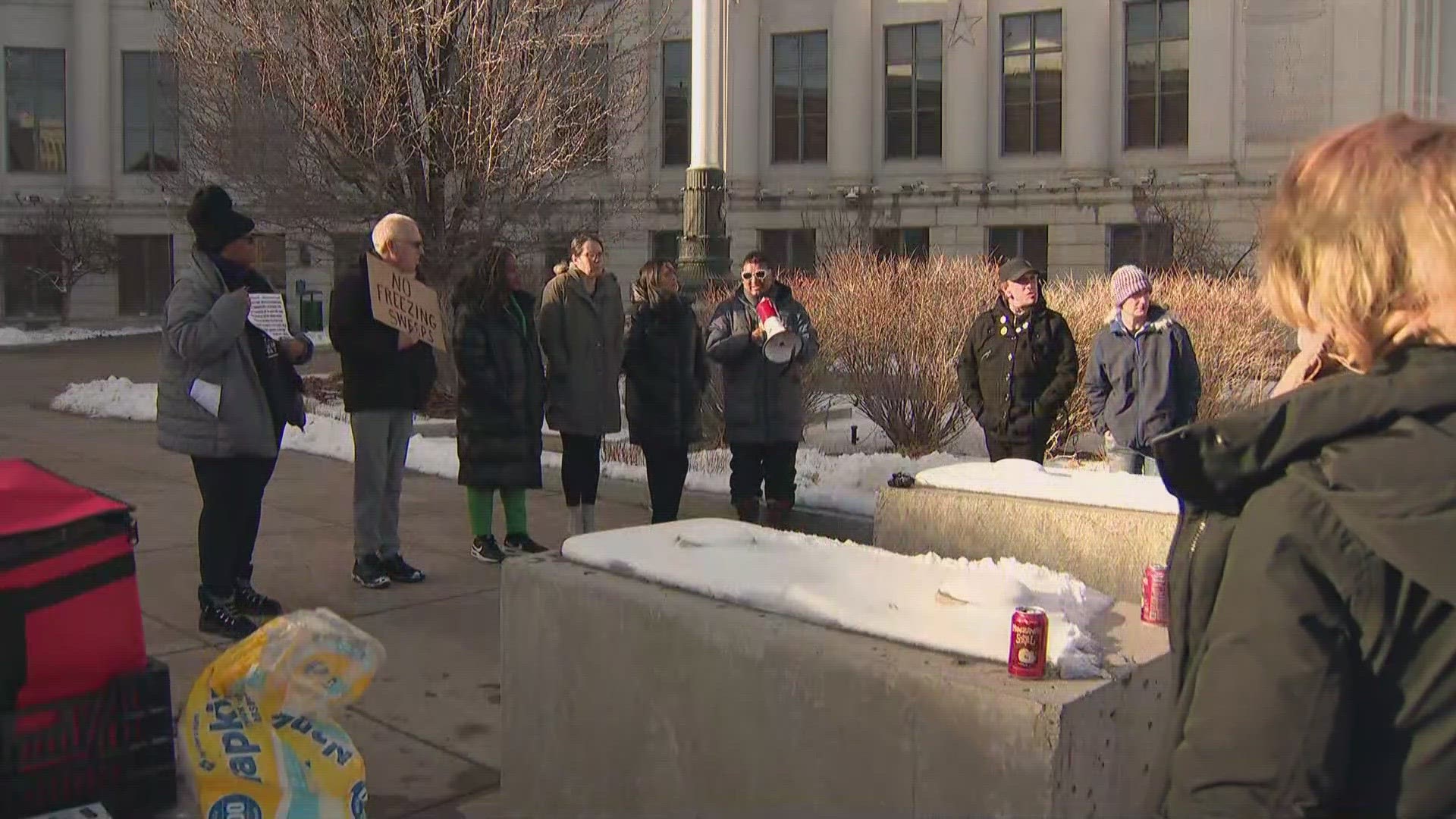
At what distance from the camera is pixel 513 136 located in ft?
47.6

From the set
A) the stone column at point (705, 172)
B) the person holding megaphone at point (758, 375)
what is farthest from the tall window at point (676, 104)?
the person holding megaphone at point (758, 375)

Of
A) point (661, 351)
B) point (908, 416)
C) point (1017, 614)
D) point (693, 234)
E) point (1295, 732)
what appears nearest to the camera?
point (1295, 732)

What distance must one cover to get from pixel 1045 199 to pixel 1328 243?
31.7 metres

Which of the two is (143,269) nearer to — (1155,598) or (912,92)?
(912,92)

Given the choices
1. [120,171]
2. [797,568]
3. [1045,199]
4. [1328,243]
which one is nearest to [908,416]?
[797,568]

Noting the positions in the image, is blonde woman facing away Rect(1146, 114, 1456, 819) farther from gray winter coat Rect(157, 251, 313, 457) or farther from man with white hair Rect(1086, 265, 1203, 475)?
man with white hair Rect(1086, 265, 1203, 475)

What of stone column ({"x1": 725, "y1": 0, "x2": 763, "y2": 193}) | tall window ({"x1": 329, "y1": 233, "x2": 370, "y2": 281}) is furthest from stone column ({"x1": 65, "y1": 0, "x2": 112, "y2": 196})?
tall window ({"x1": 329, "y1": 233, "x2": 370, "y2": 281})

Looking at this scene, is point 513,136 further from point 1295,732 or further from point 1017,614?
point 1295,732

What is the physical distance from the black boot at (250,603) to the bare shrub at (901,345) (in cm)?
641

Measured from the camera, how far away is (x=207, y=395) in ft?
17.8

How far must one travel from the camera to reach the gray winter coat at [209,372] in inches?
212

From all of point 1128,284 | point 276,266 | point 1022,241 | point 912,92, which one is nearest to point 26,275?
point 276,266

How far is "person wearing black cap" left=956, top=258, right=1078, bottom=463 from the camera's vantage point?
764 centimetres

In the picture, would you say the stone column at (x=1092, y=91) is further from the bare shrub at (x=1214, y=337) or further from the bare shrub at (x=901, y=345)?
the bare shrub at (x=901, y=345)
